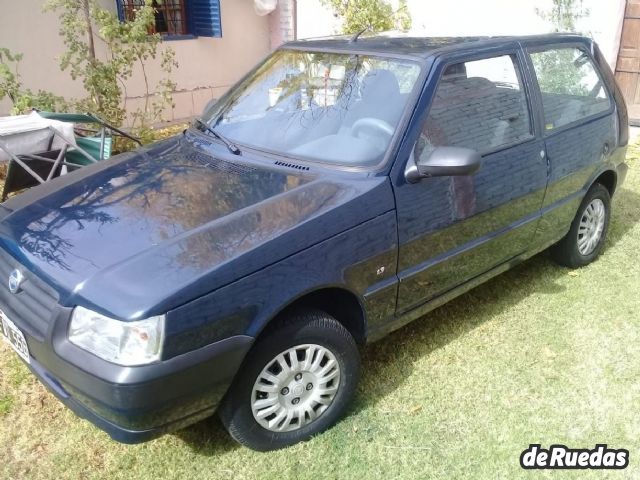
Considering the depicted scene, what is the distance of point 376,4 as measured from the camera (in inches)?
297

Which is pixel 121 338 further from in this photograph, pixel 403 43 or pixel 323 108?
pixel 403 43

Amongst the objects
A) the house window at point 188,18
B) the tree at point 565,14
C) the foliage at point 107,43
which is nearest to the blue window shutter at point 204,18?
the house window at point 188,18

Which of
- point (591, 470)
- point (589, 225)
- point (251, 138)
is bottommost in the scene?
point (591, 470)

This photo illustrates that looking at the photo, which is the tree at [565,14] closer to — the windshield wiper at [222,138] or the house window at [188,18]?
the house window at [188,18]

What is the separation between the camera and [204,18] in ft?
27.5

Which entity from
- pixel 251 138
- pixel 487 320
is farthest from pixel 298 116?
pixel 487 320

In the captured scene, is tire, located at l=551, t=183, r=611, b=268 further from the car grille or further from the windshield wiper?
the car grille

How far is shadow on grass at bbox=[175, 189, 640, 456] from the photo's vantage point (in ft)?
9.36

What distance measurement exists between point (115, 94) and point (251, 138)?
3464 mm

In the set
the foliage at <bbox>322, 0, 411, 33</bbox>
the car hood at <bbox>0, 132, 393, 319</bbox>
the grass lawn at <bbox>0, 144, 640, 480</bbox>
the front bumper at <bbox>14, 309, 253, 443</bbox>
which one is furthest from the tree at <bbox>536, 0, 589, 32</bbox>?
the front bumper at <bbox>14, 309, 253, 443</bbox>

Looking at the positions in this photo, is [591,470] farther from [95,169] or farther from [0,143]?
[0,143]

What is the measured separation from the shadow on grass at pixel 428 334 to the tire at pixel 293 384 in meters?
0.21

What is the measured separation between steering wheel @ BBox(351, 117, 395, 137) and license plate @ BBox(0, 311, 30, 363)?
1.75m

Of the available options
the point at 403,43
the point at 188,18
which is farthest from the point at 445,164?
the point at 188,18
